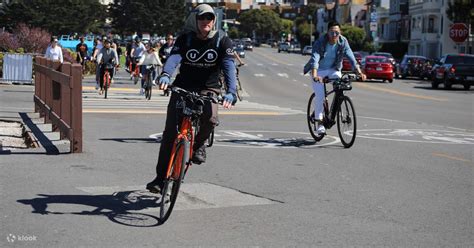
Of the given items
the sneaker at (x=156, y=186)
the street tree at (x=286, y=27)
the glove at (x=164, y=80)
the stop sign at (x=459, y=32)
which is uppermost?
the street tree at (x=286, y=27)

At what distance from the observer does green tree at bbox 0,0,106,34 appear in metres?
79.2

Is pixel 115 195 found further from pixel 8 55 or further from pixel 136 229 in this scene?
pixel 8 55

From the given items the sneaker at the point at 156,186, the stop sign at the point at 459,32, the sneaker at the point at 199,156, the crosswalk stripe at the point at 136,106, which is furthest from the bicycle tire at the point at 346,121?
the stop sign at the point at 459,32

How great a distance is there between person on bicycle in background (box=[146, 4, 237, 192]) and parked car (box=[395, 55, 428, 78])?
153 feet

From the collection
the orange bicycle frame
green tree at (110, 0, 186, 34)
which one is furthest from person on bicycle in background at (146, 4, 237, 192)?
green tree at (110, 0, 186, 34)

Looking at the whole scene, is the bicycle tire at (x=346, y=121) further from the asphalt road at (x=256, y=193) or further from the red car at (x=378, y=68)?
the red car at (x=378, y=68)

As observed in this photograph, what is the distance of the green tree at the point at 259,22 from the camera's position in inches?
7375

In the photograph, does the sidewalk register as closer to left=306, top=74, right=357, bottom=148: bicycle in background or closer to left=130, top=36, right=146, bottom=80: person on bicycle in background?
left=306, top=74, right=357, bottom=148: bicycle in background

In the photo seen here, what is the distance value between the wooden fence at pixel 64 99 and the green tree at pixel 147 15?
279 ft

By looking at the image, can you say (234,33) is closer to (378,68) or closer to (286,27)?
(286,27)

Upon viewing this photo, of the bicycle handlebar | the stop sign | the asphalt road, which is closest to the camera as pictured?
the asphalt road

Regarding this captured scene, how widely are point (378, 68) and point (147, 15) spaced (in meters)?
55.2

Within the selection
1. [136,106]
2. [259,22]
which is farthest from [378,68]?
[259,22]

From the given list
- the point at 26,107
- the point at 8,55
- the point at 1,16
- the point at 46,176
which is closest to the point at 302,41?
the point at 1,16
